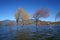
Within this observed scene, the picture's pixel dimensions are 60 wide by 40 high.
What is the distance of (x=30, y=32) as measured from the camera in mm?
1994

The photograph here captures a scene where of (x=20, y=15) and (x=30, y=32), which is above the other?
(x=20, y=15)

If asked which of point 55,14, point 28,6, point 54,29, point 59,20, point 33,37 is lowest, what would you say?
point 33,37

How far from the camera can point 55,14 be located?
6.60 feet

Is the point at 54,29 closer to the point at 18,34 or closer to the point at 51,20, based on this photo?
the point at 51,20

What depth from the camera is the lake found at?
1.96m

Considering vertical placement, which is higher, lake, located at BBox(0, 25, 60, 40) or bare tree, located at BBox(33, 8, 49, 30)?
bare tree, located at BBox(33, 8, 49, 30)

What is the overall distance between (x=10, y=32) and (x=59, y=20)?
3.35 ft

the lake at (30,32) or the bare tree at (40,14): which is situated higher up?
the bare tree at (40,14)

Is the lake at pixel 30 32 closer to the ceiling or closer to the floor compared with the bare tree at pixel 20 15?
closer to the floor

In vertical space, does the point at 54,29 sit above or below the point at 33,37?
above

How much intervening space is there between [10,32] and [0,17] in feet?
1.19

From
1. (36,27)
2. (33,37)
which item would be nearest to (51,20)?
(36,27)

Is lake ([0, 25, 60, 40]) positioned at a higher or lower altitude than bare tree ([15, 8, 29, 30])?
lower

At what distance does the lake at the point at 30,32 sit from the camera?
1.96 m
